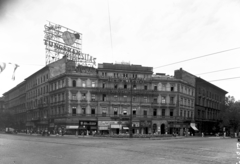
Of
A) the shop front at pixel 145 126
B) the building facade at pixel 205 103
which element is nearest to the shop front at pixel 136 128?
the shop front at pixel 145 126

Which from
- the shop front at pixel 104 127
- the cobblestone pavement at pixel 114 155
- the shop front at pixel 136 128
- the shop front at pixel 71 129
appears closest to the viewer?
the cobblestone pavement at pixel 114 155

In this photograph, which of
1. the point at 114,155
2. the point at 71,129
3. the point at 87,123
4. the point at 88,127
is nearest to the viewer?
the point at 114,155

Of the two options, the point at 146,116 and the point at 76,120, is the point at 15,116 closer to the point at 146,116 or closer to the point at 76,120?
the point at 76,120

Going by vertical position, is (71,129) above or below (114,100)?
below

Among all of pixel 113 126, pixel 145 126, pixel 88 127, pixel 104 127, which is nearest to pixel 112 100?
pixel 113 126

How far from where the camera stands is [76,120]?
169ft

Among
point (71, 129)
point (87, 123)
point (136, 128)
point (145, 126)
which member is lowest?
point (136, 128)

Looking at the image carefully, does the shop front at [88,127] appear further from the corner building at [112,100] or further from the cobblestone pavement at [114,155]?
the cobblestone pavement at [114,155]

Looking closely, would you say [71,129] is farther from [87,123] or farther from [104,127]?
[104,127]

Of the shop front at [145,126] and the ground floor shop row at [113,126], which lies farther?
the shop front at [145,126]

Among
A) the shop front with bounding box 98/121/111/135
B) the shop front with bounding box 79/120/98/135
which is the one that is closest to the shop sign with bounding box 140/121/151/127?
the shop front with bounding box 98/121/111/135

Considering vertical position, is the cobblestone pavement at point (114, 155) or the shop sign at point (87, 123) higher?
the cobblestone pavement at point (114, 155)

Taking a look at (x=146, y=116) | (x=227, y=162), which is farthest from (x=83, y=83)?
(x=227, y=162)

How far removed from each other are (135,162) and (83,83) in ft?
136
